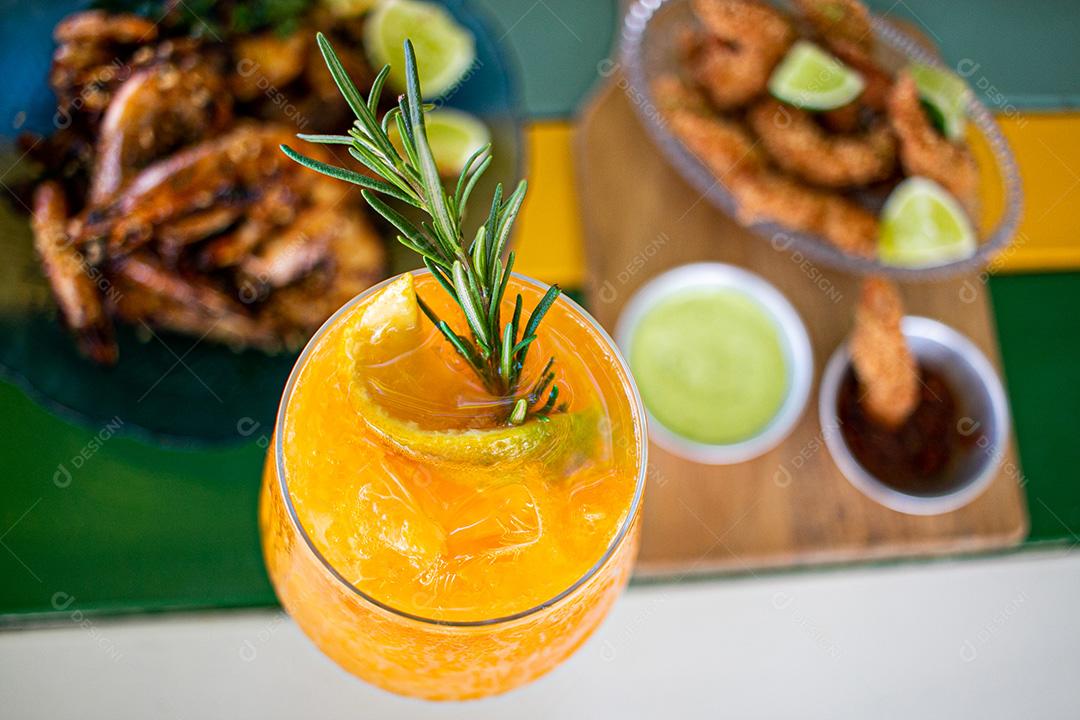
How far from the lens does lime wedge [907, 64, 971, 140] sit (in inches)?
53.2

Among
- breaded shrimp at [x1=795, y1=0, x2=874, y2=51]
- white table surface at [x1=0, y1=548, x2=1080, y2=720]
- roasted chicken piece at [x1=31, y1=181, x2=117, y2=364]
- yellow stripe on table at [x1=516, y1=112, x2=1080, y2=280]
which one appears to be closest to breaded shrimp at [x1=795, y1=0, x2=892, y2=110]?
breaded shrimp at [x1=795, y1=0, x2=874, y2=51]

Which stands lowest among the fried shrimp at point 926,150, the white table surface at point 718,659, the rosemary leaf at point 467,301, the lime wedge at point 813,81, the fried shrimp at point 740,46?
the white table surface at point 718,659

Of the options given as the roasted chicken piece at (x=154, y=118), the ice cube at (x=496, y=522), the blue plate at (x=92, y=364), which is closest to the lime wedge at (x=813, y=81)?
the blue plate at (x=92, y=364)

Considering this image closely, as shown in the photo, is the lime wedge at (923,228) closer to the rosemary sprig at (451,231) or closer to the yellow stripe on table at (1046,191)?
the yellow stripe on table at (1046,191)

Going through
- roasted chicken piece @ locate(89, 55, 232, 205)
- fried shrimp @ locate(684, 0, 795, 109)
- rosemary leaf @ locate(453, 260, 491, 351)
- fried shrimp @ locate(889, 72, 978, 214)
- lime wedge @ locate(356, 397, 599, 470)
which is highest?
roasted chicken piece @ locate(89, 55, 232, 205)

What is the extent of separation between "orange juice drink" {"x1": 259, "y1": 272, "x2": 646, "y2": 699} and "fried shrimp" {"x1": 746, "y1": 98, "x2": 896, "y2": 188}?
752 mm

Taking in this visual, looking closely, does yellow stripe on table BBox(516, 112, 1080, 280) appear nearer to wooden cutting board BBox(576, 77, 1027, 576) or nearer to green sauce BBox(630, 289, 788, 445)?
wooden cutting board BBox(576, 77, 1027, 576)

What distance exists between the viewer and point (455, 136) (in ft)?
3.79

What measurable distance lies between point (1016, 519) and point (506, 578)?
96 centimetres

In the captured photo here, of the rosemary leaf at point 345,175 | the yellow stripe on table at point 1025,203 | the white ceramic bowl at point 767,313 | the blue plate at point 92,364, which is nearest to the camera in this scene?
the rosemary leaf at point 345,175

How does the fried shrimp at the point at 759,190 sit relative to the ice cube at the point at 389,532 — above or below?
below

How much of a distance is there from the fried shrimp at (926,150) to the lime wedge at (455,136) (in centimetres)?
61

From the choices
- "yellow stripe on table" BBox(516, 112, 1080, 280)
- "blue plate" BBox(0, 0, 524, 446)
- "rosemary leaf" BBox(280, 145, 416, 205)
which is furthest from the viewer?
"yellow stripe on table" BBox(516, 112, 1080, 280)

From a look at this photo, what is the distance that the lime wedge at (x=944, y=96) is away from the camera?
4.44ft
